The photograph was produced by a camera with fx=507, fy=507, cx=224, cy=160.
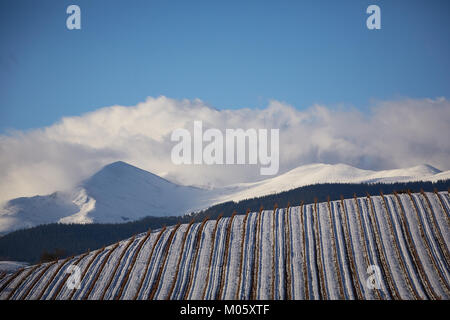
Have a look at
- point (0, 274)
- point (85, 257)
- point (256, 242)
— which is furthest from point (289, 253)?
point (0, 274)

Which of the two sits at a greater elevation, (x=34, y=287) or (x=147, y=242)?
(x=147, y=242)

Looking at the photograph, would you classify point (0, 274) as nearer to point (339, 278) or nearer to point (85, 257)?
point (85, 257)

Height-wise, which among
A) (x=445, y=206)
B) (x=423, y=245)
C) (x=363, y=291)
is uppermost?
(x=445, y=206)

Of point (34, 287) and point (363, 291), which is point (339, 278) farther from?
point (34, 287)

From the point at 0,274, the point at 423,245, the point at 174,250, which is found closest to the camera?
the point at 423,245

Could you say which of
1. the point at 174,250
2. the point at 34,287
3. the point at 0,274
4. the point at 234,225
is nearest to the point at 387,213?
the point at 234,225

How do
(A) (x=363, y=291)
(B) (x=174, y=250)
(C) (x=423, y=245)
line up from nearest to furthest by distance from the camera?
(A) (x=363, y=291)
(C) (x=423, y=245)
(B) (x=174, y=250)

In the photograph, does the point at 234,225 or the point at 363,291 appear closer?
the point at 363,291
